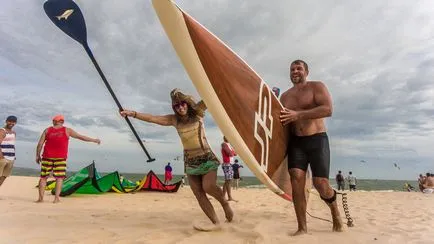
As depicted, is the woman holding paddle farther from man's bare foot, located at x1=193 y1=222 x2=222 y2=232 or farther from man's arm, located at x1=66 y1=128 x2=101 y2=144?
man's arm, located at x1=66 y1=128 x2=101 y2=144

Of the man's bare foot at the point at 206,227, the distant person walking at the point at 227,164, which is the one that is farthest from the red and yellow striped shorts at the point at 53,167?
the man's bare foot at the point at 206,227

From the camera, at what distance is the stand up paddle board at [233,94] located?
263 centimetres

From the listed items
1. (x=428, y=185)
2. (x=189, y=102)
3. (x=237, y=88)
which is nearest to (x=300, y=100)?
(x=237, y=88)

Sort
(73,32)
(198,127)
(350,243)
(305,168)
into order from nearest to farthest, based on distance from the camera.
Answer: (350,243)
(305,168)
(198,127)
(73,32)

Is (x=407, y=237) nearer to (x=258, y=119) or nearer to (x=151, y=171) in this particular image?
(x=258, y=119)

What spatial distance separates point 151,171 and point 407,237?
26.1 ft

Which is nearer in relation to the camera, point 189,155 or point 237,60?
point 237,60

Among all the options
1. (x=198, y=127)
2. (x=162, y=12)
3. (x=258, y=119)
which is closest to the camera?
(x=162, y=12)

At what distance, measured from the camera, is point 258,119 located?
3.12m

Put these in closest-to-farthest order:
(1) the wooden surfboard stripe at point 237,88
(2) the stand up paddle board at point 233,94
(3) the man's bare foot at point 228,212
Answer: (2) the stand up paddle board at point 233,94, (1) the wooden surfboard stripe at point 237,88, (3) the man's bare foot at point 228,212

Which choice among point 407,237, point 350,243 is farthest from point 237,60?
point 407,237

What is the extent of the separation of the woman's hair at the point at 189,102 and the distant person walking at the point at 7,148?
425cm

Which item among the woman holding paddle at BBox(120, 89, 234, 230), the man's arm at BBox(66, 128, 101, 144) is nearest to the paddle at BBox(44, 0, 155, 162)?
the woman holding paddle at BBox(120, 89, 234, 230)

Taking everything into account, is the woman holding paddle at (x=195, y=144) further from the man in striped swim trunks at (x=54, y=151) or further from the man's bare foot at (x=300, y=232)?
the man in striped swim trunks at (x=54, y=151)
